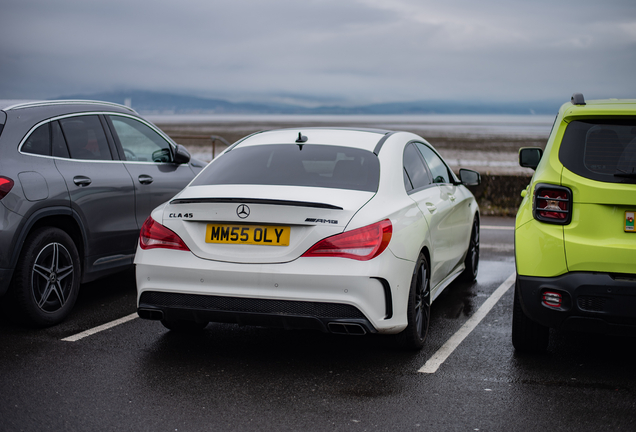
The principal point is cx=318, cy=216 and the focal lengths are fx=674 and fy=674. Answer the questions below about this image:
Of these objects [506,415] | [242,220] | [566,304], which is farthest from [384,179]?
[506,415]

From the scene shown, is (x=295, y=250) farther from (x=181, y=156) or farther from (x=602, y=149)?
(x=181, y=156)

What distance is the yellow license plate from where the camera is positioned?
4.15m

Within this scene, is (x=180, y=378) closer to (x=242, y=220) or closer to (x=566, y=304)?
(x=242, y=220)

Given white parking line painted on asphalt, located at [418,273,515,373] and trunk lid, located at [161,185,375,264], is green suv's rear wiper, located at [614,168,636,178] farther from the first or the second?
white parking line painted on asphalt, located at [418,273,515,373]

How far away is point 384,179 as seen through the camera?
4680mm

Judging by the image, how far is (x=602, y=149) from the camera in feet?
13.7

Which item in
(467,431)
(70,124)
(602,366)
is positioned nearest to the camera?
(467,431)

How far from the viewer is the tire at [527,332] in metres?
4.65

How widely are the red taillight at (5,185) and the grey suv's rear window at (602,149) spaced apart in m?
3.83

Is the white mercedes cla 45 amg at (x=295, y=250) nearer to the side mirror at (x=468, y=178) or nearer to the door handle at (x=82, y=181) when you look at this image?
the door handle at (x=82, y=181)

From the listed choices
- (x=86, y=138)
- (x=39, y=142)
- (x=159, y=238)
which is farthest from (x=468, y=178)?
(x=39, y=142)

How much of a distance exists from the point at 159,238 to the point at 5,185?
1.38m

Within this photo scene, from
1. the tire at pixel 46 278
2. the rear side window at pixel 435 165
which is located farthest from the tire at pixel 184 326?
the rear side window at pixel 435 165

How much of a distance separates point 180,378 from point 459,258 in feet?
9.99
